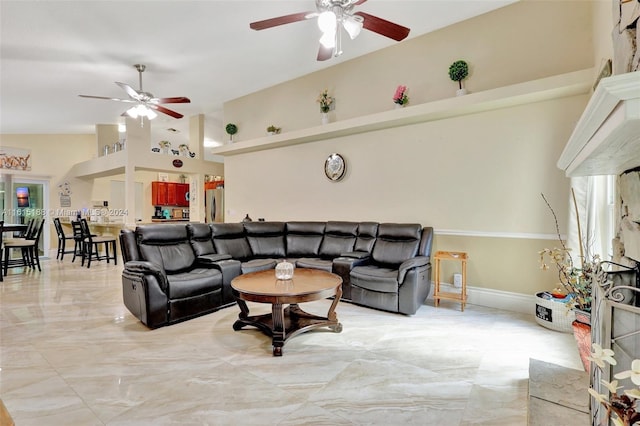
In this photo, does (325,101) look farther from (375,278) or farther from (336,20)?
(375,278)

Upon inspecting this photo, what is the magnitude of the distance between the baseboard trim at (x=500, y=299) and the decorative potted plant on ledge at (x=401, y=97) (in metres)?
2.50

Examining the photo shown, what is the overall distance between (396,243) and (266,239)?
205cm

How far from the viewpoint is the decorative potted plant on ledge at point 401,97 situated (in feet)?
13.9

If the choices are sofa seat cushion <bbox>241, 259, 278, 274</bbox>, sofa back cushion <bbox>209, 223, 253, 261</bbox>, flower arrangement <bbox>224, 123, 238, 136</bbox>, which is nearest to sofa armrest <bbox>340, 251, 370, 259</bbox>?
sofa seat cushion <bbox>241, 259, 278, 274</bbox>

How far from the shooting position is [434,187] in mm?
4223

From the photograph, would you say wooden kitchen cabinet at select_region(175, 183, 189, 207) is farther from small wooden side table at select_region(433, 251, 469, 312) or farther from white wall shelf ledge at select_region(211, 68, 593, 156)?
small wooden side table at select_region(433, 251, 469, 312)

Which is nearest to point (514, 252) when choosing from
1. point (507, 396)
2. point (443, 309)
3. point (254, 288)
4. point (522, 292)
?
point (522, 292)

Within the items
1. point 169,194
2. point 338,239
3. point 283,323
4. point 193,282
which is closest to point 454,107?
point 338,239

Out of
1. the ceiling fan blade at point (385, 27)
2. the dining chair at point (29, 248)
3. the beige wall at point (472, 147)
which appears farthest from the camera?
the dining chair at point (29, 248)

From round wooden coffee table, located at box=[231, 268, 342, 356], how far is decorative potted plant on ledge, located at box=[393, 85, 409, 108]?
2550 millimetres

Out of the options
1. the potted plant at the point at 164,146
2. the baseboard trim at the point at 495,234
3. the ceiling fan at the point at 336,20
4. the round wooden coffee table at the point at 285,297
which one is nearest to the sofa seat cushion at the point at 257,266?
the round wooden coffee table at the point at 285,297

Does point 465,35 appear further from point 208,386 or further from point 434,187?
point 208,386

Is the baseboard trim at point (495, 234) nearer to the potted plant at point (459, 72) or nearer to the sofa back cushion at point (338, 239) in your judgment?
the sofa back cushion at point (338, 239)

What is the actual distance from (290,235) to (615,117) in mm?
4379
